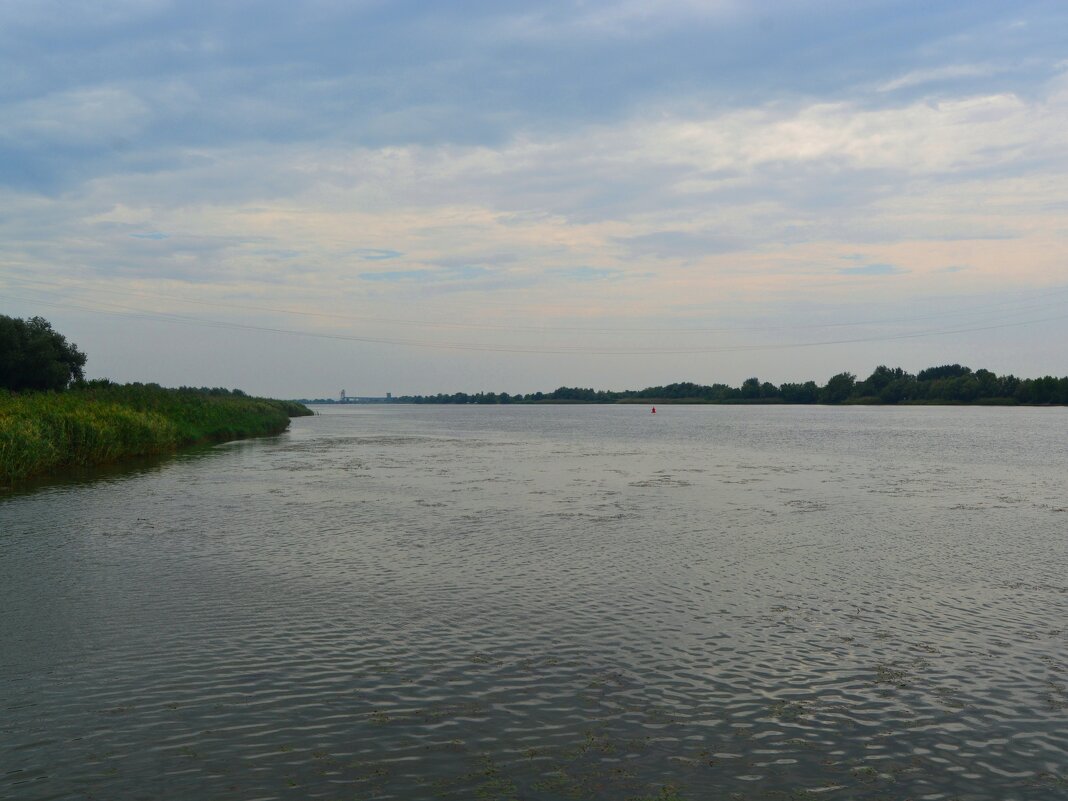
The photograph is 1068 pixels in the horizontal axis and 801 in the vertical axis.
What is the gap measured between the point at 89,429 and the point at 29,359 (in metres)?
41.5

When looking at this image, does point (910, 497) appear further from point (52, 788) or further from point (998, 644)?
point (52, 788)

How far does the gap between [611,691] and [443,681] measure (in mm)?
2162

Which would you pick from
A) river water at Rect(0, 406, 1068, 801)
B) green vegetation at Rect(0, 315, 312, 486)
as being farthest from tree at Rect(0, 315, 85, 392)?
river water at Rect(0, 406, 1068, 801)

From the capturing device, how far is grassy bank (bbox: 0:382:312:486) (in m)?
33.2

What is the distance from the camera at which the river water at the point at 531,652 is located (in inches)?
323

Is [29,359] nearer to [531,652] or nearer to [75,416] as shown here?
[75,416]

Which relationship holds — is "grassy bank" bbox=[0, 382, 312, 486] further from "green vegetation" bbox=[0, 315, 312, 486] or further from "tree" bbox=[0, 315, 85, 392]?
"tree" bbox=[0, 315, 85, 392]

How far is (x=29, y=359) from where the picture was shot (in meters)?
73.5

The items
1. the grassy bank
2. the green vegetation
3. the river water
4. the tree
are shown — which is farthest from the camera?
the tree

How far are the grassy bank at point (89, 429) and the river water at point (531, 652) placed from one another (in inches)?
312

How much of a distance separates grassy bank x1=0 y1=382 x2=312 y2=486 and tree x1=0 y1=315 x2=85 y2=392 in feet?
54.0

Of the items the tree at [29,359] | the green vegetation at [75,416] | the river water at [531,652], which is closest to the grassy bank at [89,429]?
the green vegetation at [75,416]

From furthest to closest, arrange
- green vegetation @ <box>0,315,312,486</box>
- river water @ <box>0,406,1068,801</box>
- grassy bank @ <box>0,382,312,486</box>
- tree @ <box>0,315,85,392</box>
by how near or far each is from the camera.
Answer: tree @ <box>0,315,85,392</box>
green vegetation @ <box>0,315,312,486</box>
grassy bank @ <box>0,382,312,486</box>
river water @ <box>0,406,1068,801</box>

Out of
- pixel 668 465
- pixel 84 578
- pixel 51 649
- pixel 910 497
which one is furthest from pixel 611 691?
pixel 668 465
